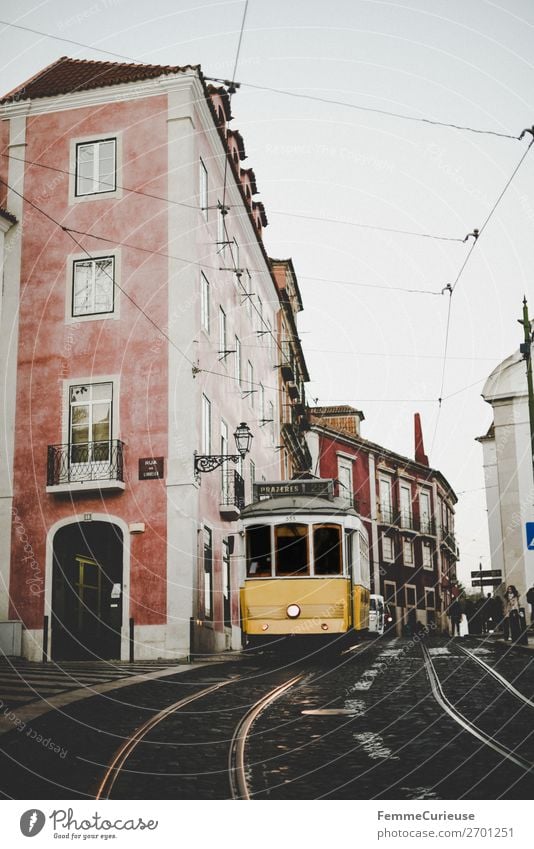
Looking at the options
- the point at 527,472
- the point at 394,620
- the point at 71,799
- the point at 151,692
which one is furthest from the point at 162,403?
the point at 394,620

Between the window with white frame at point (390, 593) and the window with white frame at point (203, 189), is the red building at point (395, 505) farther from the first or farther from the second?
the window with white frame at point (203, 189)

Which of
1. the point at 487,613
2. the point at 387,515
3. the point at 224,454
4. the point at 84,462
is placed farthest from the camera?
the point at 387,515

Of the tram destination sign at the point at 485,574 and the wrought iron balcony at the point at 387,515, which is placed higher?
the wrought iron balcony at the point at 387,515

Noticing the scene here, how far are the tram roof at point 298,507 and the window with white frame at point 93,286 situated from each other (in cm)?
526

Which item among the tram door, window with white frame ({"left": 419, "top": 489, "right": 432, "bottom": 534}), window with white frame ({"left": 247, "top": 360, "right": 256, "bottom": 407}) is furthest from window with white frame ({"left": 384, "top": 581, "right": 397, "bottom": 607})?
the tram door

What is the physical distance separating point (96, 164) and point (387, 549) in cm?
2519

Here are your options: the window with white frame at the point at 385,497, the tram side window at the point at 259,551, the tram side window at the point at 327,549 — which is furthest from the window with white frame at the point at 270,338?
the tram side window at the point at 327,549

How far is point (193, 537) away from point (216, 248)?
671cm

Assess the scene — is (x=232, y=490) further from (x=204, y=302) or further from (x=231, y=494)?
(x=204, y=302)

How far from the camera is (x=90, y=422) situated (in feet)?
58.9

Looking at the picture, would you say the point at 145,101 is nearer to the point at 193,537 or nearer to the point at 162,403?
the point at 162,403

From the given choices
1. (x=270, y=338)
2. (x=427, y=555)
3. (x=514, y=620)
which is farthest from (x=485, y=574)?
(x=427, y=555)

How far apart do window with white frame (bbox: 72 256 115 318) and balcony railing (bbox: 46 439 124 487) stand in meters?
2.59

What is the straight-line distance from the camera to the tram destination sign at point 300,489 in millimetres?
15867
